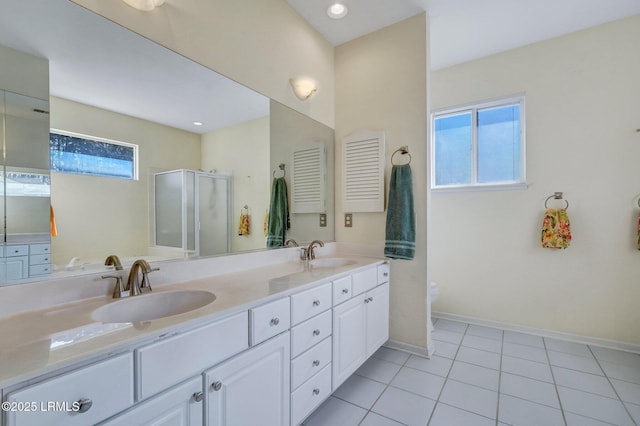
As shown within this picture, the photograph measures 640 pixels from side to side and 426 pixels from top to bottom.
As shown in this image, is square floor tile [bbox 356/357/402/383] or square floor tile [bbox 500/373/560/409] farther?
square floor tile [bbox 356/357/402/383]

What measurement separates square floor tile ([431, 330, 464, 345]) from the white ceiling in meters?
2.82

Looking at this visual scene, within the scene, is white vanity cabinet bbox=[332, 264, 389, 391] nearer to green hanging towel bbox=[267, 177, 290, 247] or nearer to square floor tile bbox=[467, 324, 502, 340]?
green hanging towel bbox=[267, 177, 290, 247]

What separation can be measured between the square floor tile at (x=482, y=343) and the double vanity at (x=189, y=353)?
1.37 meters

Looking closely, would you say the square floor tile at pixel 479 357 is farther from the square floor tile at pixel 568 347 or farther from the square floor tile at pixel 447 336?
the square floor tile at pixel 568 347

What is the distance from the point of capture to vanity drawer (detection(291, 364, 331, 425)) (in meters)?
1.35

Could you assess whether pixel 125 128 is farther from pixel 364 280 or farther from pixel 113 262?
pixel 364 280

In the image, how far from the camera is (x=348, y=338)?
5.86ft

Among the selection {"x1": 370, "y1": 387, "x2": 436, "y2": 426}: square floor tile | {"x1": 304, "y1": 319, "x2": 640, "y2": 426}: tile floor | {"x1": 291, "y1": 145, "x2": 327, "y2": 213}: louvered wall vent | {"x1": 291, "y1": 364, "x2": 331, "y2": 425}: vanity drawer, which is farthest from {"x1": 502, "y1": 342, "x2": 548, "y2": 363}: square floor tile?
{"x1": 291, "y1": 145, "x2": 327, "y2": 213}: louvered wall vent

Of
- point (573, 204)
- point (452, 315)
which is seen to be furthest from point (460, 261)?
point (573, 204)

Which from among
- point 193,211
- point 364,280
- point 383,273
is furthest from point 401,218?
point 193,211

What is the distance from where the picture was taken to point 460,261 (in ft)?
9.95

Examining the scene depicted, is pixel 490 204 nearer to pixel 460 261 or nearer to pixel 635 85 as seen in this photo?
pixel 460 261

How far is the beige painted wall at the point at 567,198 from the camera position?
2.34 m

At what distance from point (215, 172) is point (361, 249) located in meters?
1.47
